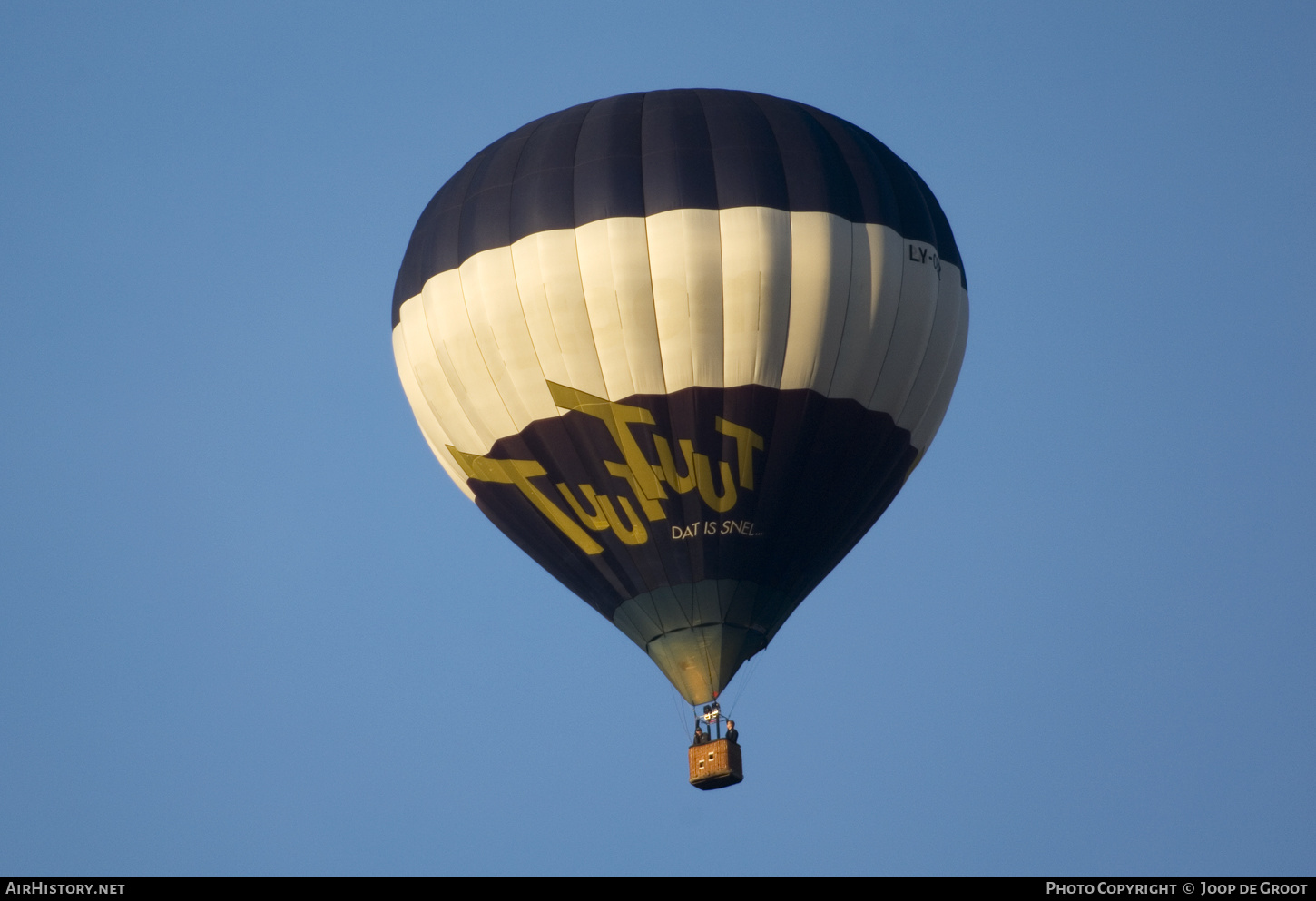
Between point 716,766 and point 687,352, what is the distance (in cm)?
379

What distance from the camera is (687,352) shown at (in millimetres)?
21438

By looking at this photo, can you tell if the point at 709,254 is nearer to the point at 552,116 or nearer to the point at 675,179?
the point at 675,179

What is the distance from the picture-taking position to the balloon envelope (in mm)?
21484

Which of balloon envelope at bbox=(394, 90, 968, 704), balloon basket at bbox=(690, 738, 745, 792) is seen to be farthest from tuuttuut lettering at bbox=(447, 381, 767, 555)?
balloon basket at bbox=(690, 738, 745, 792)

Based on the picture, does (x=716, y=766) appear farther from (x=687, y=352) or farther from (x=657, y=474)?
(x=687, y=352)

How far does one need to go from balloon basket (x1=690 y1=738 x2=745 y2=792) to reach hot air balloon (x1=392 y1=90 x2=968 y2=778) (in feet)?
2.21

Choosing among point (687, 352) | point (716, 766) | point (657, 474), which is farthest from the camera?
point (657, 474)

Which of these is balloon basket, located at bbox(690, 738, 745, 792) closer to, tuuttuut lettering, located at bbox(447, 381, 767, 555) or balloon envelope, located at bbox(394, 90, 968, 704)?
balloon envelope, located at bbox(394, 90, 968, 704)

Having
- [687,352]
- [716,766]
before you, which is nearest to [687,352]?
[687,352]

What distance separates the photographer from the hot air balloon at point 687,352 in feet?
70.5
